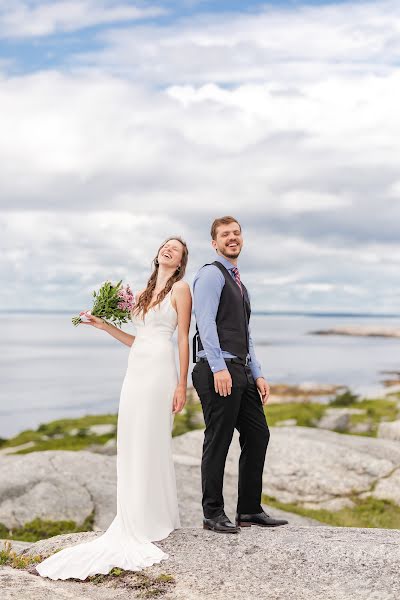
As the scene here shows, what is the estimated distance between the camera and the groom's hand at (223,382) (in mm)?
7693

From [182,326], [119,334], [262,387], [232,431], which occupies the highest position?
[182,326]

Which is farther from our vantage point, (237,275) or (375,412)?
(375,412)

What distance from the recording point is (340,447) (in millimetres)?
18484

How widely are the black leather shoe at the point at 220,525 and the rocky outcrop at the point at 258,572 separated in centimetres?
10

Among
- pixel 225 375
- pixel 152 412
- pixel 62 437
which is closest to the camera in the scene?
pixel 225 375

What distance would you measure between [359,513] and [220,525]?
30.3ft

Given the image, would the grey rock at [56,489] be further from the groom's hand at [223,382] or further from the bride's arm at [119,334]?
the groom's hand at [223,382]

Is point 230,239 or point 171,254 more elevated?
point 230,239

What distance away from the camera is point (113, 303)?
8.52 m

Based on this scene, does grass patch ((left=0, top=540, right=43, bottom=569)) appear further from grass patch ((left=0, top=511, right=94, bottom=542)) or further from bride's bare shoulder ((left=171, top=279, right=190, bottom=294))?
grass patch ((left=0, top=511, right=94, bottom=542))

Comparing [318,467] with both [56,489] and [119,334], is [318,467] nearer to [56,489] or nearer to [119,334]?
[56,489]

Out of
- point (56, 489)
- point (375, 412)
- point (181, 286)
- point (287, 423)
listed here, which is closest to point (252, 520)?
point (181, 286)

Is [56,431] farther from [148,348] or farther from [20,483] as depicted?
[148,348]

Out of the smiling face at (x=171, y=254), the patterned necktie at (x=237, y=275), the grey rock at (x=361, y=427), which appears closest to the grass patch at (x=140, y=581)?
the patterned necktie at (x=237, y=275)
